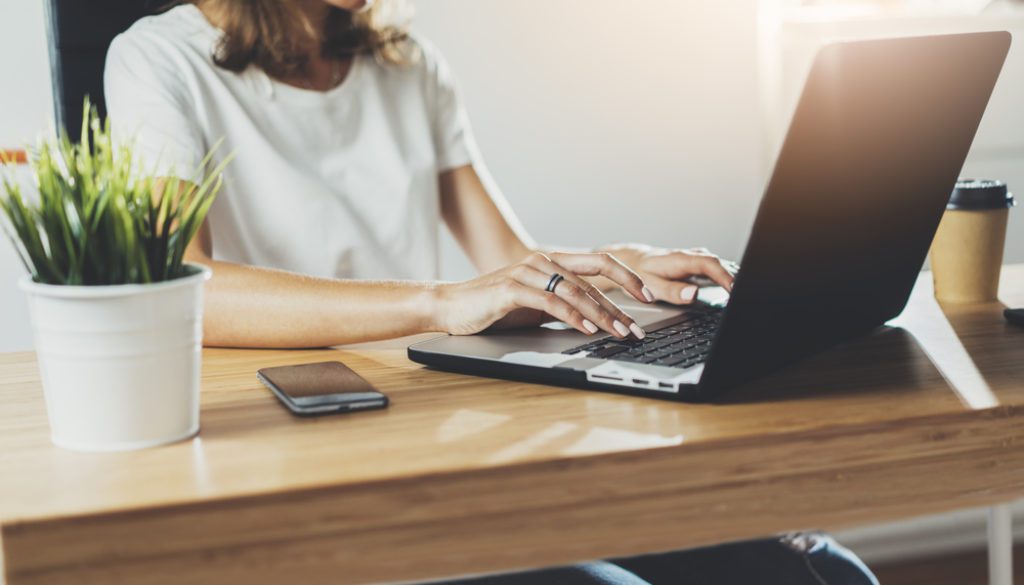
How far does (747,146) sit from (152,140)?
1526 mm

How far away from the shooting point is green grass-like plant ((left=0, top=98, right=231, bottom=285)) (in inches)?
26.0

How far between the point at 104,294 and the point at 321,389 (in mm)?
184

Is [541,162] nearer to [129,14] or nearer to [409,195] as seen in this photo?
[409,195]

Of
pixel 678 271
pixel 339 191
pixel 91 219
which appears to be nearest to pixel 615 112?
pixel 339 191

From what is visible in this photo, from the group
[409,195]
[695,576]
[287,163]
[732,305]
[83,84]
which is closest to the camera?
[732,305]

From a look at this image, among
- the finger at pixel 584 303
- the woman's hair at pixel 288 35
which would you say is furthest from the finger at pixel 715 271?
Answer: the woman's hair at pixel 288 35

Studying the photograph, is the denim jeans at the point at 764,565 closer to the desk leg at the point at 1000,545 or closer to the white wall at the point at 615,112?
the desk leg at the point at 1000,545

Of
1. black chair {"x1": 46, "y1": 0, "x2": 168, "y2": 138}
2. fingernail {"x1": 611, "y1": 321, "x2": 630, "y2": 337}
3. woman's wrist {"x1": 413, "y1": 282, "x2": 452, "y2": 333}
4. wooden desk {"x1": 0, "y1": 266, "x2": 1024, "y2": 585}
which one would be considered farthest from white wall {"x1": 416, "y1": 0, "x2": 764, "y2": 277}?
wooden desk {"x1": 0, "y1": 266, "x2": 1024, "y2": 585}

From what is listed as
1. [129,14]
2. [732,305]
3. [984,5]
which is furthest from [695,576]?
[984,5]

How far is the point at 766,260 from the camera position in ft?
2.26

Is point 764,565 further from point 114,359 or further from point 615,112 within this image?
point 615,112

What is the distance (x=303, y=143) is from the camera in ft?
4.93

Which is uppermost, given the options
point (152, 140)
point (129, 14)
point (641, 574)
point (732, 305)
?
point (129, 14)

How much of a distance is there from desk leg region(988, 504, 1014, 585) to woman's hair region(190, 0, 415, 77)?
1018mm
